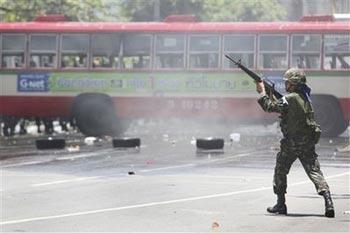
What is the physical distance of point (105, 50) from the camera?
25.5 metres

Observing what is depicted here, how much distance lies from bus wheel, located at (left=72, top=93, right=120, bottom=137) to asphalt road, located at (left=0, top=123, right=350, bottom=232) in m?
5.33

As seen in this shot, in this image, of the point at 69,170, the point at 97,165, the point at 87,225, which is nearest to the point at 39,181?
the point at 69,170

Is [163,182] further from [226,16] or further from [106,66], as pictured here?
[226,16]

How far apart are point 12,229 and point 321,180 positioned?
3.44 m

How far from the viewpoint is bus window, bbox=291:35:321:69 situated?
78.3 feet

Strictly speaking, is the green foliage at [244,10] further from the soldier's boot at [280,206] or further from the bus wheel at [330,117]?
the soldier's boot at [280,206]

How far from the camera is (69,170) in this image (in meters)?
15.3

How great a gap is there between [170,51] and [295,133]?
15391 mm

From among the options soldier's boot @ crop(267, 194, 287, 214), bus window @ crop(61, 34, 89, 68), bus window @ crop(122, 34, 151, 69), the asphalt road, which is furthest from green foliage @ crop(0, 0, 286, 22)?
soldier's boot @ crop(267, 194, 287, 214)

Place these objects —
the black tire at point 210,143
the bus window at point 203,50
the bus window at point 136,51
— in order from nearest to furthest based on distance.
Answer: the black tire at point 210,143, the bus window at point 203,50, the bus window at point 136,51

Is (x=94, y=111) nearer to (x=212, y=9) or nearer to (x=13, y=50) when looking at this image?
(x=13, y=50)

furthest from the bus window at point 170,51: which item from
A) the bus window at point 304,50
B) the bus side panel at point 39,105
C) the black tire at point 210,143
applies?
the black tire at point 210,143

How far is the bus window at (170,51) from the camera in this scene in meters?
24.9

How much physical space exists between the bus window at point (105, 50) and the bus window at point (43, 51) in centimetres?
118
